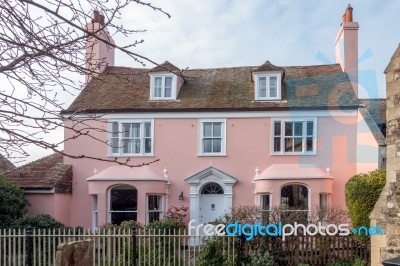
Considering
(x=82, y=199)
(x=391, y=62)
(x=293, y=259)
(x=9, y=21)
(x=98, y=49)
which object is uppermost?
(x=98, y=49)

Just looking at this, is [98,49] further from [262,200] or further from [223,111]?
[262,200]

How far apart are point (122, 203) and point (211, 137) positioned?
4513 mm

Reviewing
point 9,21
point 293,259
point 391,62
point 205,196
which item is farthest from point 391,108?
point 205,196

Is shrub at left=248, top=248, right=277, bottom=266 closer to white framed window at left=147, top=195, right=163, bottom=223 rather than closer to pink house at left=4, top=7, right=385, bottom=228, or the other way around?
pink house at left=4, top=7, right=385, bottom=228

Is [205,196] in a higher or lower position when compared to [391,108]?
lower

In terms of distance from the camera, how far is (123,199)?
19062mm

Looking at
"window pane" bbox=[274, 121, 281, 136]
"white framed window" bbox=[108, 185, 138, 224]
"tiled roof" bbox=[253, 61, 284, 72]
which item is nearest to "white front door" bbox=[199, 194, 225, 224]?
"white framed window" bbox=[108, 185, 138, 224]

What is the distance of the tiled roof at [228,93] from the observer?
18.8 metres

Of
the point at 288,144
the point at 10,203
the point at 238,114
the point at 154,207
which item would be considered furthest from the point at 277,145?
the point at 10,203

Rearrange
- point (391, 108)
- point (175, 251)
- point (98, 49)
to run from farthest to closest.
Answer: point (98, 49), point (175, 251), point (391, 108)

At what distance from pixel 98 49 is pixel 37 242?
29.3ft

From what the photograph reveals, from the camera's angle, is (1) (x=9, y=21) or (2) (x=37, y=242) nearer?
(1) (x=9, y=21)

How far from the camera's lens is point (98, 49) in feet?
65.2

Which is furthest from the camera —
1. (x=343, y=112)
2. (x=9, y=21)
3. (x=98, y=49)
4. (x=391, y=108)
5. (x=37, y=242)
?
(x=98, y=49)
